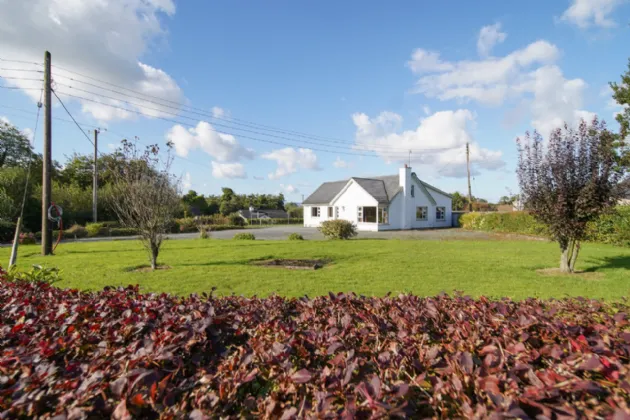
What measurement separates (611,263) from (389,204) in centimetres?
2131

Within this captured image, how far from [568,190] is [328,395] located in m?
10.3

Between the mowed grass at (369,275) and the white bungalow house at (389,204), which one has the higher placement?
the white bungalow house at (389,204)

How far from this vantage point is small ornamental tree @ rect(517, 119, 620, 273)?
29.5 ft

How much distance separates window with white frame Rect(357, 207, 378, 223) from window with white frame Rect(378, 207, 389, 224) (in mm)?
1170

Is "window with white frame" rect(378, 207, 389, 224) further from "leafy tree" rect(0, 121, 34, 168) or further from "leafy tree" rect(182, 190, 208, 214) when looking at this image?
"leafy tree" rect(0, 121, 34, 168)

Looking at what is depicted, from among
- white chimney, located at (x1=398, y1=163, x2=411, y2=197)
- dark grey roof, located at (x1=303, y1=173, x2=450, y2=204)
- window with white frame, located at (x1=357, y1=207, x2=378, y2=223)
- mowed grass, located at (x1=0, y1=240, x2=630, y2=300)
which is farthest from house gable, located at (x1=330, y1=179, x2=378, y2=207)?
mowed grass, located at (x1=0, y1=240, x2=630, y2=300)

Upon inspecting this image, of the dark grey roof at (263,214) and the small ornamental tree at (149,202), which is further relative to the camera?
the dark grey roof at (263,214)

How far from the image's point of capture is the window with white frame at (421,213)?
34.6m

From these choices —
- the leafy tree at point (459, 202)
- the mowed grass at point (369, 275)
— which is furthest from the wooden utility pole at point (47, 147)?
the leafy tree at point (459, 202)

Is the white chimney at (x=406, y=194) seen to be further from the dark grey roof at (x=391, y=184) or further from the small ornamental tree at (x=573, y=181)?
the small ornamental tree at (x=573, y=181)

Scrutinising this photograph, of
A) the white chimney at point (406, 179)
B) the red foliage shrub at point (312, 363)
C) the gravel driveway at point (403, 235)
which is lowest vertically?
the gravel driveway at point (403, 235)

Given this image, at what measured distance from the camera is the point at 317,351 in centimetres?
201

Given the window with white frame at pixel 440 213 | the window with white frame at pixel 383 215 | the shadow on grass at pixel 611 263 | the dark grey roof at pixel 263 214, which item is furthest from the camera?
the dark grey roof at pixel 263 214

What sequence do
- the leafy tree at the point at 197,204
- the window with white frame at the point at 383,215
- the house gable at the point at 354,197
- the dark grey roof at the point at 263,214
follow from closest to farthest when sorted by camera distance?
1. the window with white frame at the point at 383,215
2. the house gable at the point at 354,197
3. the leafy tree at the point at 197,204
4. the dark grey roof at the point at 263,214
